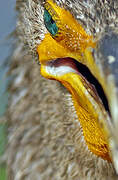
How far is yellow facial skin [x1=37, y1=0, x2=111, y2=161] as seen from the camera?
144 centimetres

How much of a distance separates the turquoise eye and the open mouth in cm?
11

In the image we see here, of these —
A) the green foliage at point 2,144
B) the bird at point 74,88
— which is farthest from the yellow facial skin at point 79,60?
the green foliage at point 2,144

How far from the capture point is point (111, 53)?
51.4 inches

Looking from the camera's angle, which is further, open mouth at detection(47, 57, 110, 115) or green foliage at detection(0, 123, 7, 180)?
green foliage at detection(0, 123, 7, 180)

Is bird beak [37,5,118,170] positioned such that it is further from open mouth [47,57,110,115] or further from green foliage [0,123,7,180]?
green foliage [0,123,7,180]

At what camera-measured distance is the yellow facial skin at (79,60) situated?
1.44m

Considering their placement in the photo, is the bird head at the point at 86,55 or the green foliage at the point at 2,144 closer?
the bird head at the point at 86,55

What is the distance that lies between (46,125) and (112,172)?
806mm

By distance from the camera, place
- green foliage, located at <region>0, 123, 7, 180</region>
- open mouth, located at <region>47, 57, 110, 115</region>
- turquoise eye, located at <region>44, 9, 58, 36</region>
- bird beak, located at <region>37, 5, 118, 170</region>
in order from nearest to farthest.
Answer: bird beak, located at <region>37, 5, 118, 170</region> < open mouth, located at <region>47, 57, 110, 115</region> < turquoise eye, located at <region>44, 9, 58, 36</region> < green foliage, located at <region>0, 123, 7, 180</region>

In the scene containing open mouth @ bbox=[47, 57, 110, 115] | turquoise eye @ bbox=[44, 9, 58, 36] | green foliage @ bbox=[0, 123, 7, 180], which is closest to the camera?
open mouth @ bbox=[47, 57, 110, 115]

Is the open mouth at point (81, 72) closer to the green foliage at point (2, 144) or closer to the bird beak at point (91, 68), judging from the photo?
the bird beak at point (91, 68)

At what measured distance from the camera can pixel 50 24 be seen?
1616mm

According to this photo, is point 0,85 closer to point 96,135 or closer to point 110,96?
point 96,135

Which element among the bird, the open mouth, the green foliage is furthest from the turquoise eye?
the green foliage
